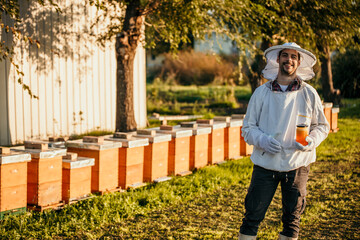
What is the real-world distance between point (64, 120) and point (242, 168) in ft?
14.2

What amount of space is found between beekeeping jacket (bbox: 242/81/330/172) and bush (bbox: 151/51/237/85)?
2213cm

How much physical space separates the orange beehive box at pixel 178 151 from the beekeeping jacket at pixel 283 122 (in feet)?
9.12

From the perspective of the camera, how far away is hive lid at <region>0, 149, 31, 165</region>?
4406 millimetres

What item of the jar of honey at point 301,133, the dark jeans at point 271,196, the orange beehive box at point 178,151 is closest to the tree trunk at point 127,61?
the orange beehive box at point 178,151

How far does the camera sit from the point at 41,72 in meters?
9.16

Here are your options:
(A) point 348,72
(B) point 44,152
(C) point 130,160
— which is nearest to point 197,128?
(C) point 130,160

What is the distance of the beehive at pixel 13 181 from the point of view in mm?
4434

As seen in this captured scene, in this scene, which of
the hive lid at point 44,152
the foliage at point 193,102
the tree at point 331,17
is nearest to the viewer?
the hive lid at point 44,152

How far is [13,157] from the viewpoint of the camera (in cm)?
449

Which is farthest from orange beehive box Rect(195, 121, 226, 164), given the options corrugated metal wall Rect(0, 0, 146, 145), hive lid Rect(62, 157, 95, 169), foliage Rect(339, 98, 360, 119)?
foliage Rect(339, 98, 360, 119)

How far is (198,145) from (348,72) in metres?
17.0

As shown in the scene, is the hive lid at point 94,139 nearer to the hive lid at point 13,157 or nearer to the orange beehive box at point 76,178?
the orange beehive box at point 76,178

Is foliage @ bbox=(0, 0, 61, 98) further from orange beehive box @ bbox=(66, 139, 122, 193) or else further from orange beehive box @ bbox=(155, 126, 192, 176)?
orange beehive box @ bbox=(155, 126, 192, 176)

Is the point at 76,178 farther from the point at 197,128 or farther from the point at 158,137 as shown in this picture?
the point at 197,128
